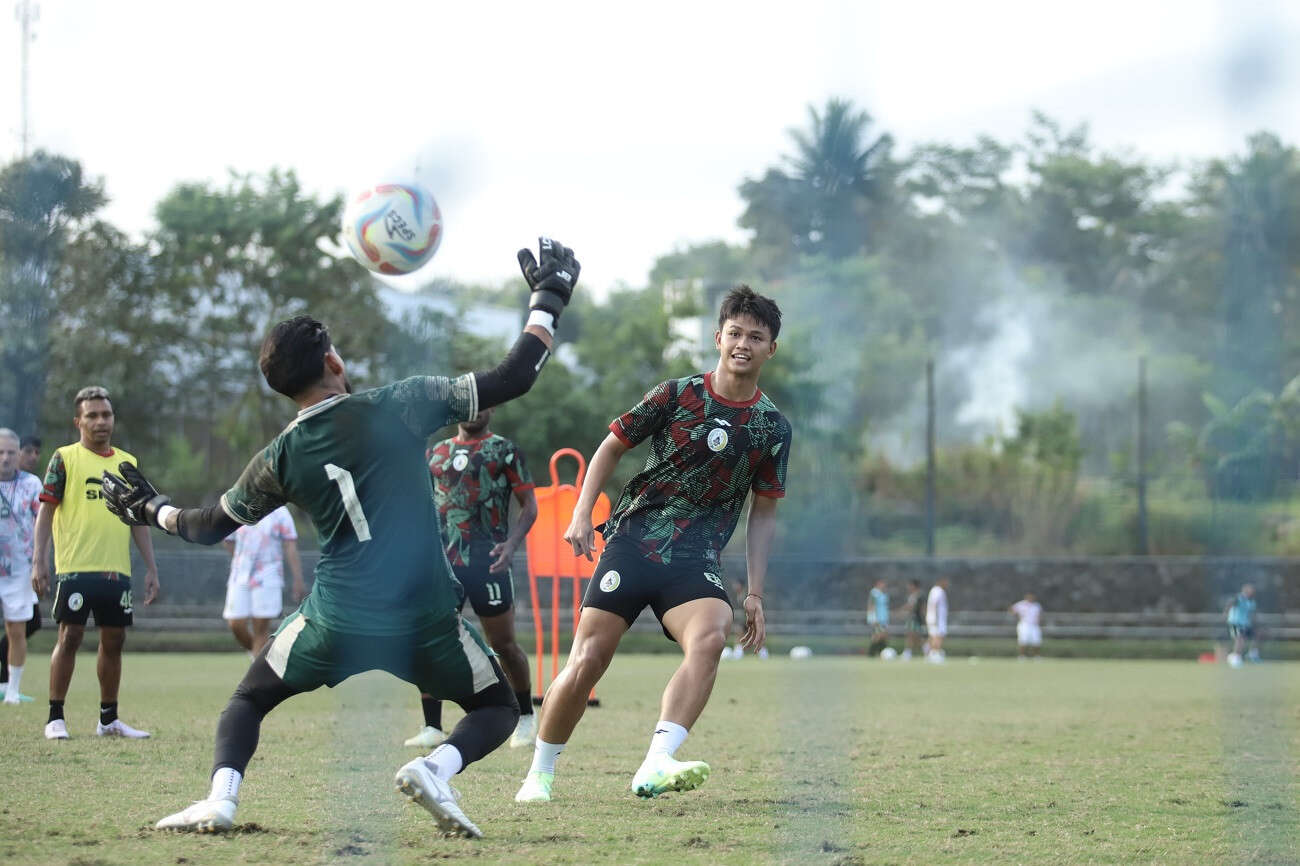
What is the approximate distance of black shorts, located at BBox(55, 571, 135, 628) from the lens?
946 cm

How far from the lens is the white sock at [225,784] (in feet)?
17.3

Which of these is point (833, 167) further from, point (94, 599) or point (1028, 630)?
point (1028, 630)

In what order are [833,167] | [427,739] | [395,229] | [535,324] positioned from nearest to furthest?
[535,324]
[833,167]
[395,229]
[427,739]

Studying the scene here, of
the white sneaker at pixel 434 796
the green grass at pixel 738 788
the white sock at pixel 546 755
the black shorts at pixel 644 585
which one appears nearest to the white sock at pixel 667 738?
the green grass at pixel 738 788

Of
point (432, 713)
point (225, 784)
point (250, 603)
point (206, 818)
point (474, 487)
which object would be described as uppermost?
point (474, 487)

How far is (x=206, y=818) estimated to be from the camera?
17.3ft

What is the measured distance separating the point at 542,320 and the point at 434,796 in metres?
1.63

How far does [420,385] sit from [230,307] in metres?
29.5

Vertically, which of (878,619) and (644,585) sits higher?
(644,585)

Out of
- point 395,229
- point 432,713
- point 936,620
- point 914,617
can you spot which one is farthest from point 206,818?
point 914,617

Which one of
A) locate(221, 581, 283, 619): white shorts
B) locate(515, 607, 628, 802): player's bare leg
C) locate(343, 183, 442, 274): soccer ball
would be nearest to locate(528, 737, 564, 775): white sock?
locate(515, 607, 628, 802): player's bare leg

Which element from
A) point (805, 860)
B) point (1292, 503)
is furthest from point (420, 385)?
Answer: point (1292, 503)

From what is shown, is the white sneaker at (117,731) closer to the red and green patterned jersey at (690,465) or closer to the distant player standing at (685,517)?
the distant player standing at (685,517)

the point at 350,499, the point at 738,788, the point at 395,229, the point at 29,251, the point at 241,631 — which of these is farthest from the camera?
the point at 29,251
